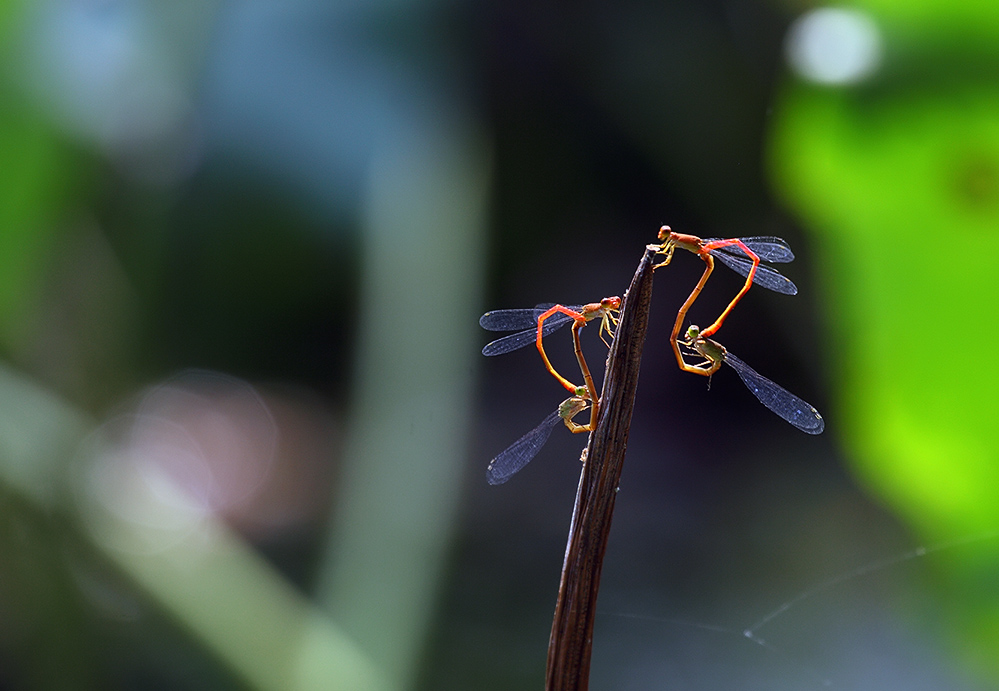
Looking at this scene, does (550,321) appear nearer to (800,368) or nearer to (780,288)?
(780,288)

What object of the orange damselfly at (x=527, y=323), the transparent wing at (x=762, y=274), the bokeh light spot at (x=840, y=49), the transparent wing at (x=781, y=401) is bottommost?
the transparent wing at (x=781, y=401)

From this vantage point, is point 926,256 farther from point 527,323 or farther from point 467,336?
point 467,336

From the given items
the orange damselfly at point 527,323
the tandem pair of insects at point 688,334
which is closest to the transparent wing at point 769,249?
the tandem pair of insects at point 688,334

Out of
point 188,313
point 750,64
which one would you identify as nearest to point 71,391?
point 188,313

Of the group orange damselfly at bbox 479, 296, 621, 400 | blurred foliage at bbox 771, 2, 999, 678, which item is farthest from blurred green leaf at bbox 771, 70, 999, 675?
orange damselfly at bbox 479, 296, 621, 400

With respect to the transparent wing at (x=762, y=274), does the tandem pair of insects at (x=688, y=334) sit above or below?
below

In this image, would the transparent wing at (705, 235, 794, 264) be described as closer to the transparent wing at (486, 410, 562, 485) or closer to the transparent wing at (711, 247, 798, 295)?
the transparent wing at (711, 247, 798, 295)

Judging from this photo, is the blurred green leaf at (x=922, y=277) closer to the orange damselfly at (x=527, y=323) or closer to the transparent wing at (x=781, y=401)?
the transparent wing at (x=781, y=401)
